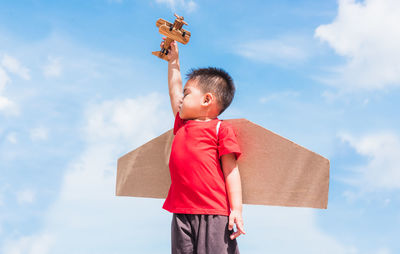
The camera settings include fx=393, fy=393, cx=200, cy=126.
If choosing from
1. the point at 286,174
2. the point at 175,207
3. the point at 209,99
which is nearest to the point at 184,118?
the point at 209,99

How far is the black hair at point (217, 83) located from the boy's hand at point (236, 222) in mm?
508

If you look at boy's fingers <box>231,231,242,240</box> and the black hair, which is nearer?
boy's fingers <box>231,231,242,240</box>

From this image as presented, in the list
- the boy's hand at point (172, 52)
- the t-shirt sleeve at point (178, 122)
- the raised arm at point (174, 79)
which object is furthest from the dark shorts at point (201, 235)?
the boy's hand at point (172, 52)

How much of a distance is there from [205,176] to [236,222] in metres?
0.24

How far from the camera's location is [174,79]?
2090 mm

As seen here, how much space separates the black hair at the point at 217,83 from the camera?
6.26ft

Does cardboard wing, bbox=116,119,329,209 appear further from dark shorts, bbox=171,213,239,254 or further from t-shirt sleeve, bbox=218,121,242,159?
dark shorts, bbox=171,213,239,254

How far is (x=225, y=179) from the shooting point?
178 cm

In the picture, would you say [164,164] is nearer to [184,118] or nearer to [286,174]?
[184,118]

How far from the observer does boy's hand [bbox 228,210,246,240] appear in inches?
67.3

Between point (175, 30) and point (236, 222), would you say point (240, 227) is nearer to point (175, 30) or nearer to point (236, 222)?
point (236, 222)

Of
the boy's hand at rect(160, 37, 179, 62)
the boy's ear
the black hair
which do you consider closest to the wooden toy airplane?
the boy's hand at rect(160, 37, 179, 62)

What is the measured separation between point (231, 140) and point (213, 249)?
1.58 feet

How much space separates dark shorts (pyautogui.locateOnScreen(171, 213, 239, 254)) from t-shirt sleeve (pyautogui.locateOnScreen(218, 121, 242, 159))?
0.29m
